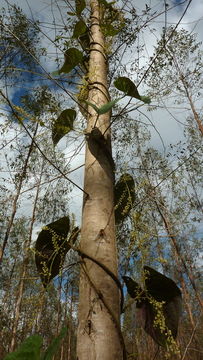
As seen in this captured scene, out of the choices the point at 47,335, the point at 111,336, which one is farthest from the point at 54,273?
the point at 47,335

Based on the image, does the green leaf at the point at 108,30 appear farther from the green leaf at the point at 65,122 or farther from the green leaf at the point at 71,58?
the green leaf at the point at 65,122

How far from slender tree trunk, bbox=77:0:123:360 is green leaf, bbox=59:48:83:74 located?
285 mm

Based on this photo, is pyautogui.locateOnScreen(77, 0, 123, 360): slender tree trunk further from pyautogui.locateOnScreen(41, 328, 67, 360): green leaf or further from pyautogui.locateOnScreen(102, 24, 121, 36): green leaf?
pyautogui.locateOnScreen(102, 24, 121, 36): green leaf

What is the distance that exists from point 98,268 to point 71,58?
0.93 meters

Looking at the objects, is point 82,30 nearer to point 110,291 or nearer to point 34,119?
point 34,119

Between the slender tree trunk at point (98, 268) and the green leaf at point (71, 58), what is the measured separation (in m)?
0.29

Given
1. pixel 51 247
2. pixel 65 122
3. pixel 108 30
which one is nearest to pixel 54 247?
pixel 51 247

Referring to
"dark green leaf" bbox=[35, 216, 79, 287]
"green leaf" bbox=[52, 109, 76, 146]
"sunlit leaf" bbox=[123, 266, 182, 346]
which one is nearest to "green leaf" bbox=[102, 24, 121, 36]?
"green leaf" bbox=[52, 109, 76, 146]

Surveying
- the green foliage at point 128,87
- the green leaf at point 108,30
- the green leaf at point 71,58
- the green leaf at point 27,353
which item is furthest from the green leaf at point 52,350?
the green leaf at point 108,30

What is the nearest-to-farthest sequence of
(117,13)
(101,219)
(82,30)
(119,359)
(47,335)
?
(119,359), (101,219), (82,30), (117,13), (47,335)

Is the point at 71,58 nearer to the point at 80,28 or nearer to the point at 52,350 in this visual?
the point at 80,28

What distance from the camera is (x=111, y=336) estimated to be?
618 mm

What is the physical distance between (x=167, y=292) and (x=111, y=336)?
399 mm

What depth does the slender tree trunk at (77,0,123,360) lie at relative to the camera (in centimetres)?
61
